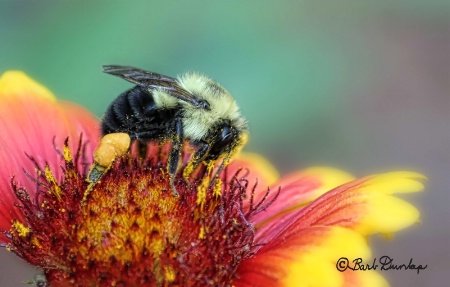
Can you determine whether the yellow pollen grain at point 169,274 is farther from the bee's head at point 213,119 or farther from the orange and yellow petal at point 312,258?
the bee's head at point 213,119

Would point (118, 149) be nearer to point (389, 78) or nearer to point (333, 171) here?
point (333, 171)

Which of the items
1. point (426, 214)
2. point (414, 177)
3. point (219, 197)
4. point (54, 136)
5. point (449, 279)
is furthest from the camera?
point (426, 214)

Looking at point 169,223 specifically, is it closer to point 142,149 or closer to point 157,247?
point 157,247

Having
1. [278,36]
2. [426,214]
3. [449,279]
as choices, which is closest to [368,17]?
[278,36]

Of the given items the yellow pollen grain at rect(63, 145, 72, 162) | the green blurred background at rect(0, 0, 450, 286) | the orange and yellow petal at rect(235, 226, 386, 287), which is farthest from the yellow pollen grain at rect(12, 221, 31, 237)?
the green blurred background at rect(0, 0, 450, 286)

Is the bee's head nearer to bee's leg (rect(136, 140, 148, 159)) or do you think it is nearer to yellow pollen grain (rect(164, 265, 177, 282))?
bee's leg (rect(136, 140, 148, 159))

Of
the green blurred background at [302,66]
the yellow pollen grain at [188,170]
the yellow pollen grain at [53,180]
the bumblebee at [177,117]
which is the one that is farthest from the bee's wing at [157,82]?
the green blurred background at [302,66]
